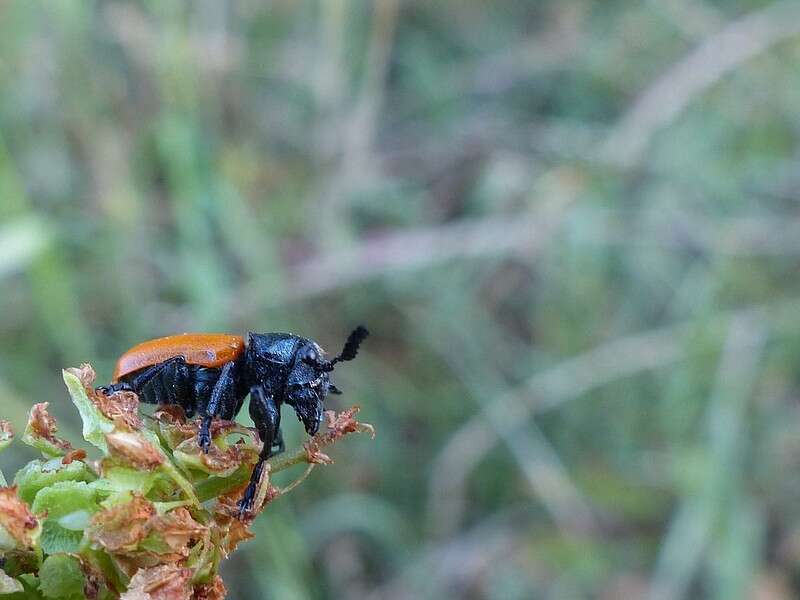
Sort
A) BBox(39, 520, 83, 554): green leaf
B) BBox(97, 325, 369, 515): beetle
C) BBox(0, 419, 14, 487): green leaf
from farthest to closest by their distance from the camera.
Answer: BBox(97, 325, 369, 515): beetle → BBox(0, 419, 14, 487): green leaf → BBox(39, 520, 83, 554): green leaf

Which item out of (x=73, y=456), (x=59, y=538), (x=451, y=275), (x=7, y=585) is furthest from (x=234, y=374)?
(x=451, y=275)

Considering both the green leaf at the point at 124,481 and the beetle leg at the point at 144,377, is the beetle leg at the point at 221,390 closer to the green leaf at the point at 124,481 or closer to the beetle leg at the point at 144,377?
the beetle leg at the point at 144,377

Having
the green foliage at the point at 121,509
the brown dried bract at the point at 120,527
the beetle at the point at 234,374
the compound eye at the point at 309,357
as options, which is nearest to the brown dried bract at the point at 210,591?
the green foliage at the point at 121,509

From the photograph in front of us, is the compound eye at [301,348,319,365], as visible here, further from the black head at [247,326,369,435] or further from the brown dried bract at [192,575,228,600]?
the brown dried bract at [192,575,228,600]

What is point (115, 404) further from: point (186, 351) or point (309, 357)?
point (309, 357)

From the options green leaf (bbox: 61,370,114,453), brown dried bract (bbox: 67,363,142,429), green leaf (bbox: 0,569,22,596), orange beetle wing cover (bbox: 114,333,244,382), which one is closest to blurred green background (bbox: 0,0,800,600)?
orange beetle wing cover (bbox: 114,333,244,382)

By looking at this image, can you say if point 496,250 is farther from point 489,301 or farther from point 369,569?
point 369,569

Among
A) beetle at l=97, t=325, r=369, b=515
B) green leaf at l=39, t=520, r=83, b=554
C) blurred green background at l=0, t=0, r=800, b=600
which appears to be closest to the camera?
green leaf at l=39, t=520, r=83, b=554

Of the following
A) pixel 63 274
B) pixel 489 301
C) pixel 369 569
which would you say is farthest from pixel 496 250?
pixel 63 274
